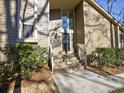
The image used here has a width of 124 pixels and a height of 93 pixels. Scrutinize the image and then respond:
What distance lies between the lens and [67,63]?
1543 cm

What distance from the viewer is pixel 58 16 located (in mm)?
19531

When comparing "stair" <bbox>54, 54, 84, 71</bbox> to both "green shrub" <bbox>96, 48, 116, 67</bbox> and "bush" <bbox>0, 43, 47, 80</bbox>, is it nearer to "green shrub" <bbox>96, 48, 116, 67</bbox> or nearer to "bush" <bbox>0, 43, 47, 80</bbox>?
"green shrub" <bbox>96, 48, 116, 67</bbox>

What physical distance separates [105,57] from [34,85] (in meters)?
7.45

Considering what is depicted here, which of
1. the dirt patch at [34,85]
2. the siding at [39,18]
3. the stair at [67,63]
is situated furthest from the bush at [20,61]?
the stair at [67,63]

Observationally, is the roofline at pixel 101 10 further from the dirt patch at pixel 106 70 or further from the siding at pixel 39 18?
the siding at pixel 39 18

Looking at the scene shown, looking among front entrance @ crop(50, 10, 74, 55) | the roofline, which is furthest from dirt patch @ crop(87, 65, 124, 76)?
the roofline

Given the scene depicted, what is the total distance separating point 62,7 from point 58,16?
85cm

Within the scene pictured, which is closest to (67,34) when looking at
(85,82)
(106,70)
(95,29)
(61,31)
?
(61,31)

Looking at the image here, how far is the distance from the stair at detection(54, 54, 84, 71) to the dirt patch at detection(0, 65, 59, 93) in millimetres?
3980

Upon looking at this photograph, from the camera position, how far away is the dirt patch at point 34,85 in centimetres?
965

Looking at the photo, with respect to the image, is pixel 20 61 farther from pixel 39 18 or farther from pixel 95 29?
pixel 95 29

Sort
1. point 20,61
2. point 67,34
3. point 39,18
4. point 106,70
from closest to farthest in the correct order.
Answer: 1. point 20,61
2. point 39,18
3. point 106,70
4. point 67,34

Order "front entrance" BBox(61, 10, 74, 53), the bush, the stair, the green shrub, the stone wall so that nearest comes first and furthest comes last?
the bush → the stair → the green shrub → the stone wall → "front entrance" BBox(61, 10, 74, 53)

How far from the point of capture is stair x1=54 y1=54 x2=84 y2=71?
15.0m
